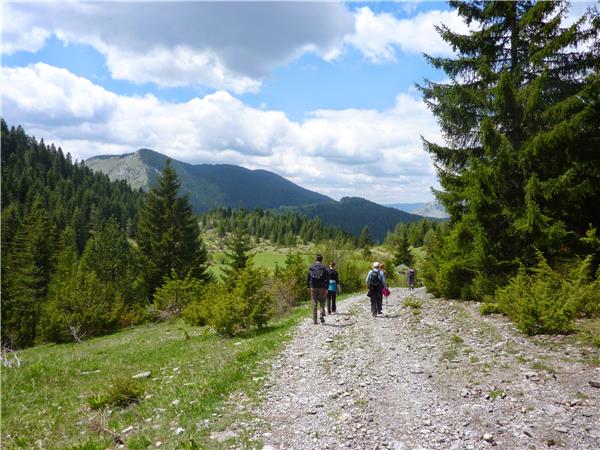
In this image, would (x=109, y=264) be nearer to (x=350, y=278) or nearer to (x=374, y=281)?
(x=350, y=278)

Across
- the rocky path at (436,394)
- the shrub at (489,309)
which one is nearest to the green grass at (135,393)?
the rocky path at (436,394)

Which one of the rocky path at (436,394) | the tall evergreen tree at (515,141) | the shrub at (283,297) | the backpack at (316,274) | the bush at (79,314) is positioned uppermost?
the tall evergreen tree at (515,141)

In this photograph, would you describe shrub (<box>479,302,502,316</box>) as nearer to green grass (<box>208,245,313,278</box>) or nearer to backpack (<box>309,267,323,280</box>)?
backpack (<box>309,267,323,280</box>)

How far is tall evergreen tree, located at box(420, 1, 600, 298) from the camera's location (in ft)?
49.1

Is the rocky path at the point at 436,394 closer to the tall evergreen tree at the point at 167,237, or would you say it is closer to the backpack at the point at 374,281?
the backpack at the point at 374,281

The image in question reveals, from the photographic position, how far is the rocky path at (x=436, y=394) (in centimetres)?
592

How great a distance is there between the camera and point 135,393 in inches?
355

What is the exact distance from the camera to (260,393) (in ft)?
27.4

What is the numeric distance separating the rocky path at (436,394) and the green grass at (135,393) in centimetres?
116

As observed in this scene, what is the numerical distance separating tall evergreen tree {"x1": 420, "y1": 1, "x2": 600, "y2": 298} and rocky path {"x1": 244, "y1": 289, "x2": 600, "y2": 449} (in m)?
5.44

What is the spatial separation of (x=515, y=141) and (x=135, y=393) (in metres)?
18.4

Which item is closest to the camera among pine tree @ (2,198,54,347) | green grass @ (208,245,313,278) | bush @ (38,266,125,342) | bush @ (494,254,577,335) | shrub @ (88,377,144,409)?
shrub @ (88,377,144,409)

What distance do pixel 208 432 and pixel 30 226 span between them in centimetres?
5212

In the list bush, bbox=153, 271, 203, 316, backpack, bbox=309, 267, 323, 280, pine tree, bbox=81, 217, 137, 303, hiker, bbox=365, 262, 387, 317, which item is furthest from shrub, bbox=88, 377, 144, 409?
pine tree, bbox=81, 217, 137, 303
